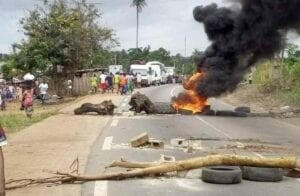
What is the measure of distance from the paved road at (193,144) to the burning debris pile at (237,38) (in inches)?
60.0

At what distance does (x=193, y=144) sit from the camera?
1384 cm

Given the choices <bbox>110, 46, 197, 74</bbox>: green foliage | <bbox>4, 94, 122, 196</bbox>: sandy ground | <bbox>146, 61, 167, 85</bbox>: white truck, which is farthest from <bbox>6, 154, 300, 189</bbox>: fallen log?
<bbox>110, 46, 197, 74</bbox>: green foliage

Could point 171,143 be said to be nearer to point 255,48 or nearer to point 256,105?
point 255,48

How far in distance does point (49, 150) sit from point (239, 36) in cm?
1075

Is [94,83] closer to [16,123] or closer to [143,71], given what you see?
[143,71]

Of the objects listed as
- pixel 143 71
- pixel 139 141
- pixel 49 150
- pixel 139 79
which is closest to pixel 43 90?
pixel 49 150

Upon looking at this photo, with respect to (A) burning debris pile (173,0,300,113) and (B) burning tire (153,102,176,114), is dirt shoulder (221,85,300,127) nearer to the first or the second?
(A) burning debris pile (173,0,300,113)

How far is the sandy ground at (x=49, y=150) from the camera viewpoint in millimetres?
8680

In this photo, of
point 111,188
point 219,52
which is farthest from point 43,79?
Result: point 111,188

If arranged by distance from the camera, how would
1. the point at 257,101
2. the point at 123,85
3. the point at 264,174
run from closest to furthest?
the point at 264,174, the point at 257,101, the point at 123,85

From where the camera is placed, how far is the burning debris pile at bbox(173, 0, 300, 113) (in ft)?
69.3

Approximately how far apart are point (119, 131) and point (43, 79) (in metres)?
24.8

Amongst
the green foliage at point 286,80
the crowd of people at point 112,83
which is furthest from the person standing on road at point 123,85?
the green foliage at point 286,80

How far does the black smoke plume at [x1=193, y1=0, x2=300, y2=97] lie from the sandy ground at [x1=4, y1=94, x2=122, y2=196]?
4668mm
